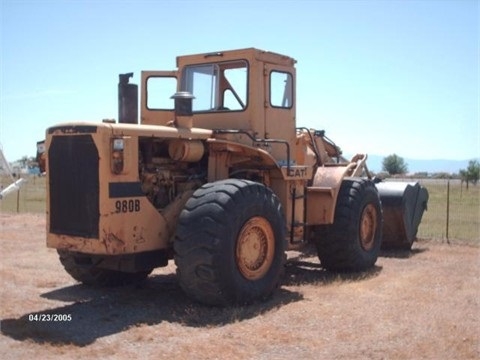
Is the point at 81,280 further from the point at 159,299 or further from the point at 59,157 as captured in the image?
the point at 59,157

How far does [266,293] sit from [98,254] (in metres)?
2.08

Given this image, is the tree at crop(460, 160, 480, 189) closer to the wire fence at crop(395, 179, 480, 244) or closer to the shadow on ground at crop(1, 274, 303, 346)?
the wire fence at crop(395, 179, 480, 244)

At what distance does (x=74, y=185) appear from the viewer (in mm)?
7195

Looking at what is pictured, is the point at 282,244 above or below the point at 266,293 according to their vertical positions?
above

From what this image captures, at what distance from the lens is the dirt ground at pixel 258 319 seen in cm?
595

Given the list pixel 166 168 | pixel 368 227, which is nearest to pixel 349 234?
pixel 368 227

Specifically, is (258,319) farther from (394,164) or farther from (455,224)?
(394,164)

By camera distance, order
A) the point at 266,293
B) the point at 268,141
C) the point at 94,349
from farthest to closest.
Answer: the point at 268,141 < the point at 266,293 < the point at 94,349

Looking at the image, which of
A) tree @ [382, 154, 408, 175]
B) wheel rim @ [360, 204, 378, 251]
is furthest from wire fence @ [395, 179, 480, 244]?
tree @ [382, 154, 408, 175]

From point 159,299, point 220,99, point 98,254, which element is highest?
point 220,99

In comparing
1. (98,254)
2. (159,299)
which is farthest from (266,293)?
(98,254)

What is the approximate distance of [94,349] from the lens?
595 cm

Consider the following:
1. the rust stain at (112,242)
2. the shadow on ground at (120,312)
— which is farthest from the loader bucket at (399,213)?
the rust stain at (112,242)
